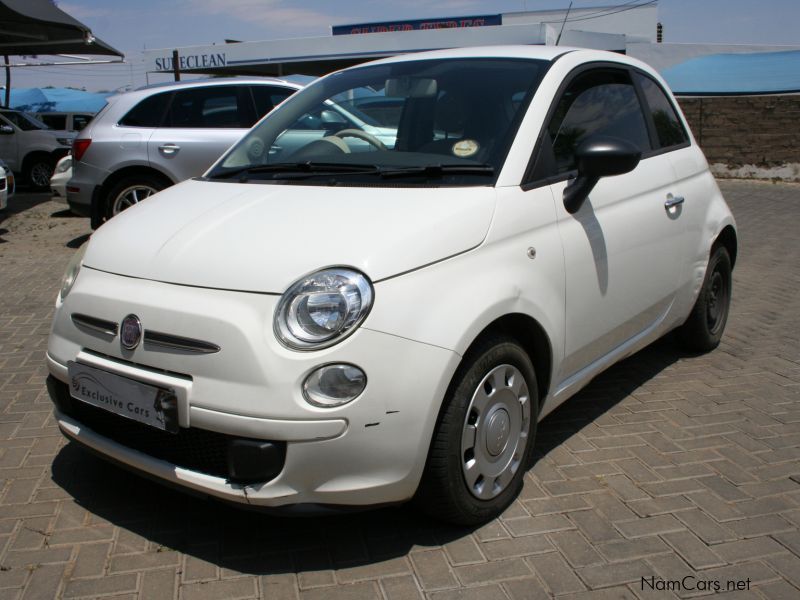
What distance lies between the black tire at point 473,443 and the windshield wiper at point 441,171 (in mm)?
669

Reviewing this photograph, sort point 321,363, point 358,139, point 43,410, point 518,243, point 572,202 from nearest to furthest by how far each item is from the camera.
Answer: point 321,363
point 518,243
point 572,202
point 358,139
point 43,410

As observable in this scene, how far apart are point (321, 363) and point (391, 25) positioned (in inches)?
A: 1388

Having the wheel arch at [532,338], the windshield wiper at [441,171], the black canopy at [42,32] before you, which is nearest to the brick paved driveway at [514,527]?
the wheel arch at [532,338]

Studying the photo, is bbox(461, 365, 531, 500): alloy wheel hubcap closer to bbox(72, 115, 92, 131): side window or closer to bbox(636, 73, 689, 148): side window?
bbox(636, 73, 689, 148): side window

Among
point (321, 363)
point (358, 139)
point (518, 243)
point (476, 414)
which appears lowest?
point (476, 414)

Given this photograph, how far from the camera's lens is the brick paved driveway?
8.61 feet

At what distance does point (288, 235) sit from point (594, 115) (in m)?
1.77

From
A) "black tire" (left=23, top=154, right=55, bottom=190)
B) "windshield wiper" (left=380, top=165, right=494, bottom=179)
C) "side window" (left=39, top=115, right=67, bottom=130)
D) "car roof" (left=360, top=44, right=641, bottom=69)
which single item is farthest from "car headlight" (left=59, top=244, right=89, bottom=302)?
"side window" (left=39, top=115, right=67, bottom=130)

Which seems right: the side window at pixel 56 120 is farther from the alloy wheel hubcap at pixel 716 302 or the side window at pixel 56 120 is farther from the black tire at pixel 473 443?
the black tire at pixel 473 443

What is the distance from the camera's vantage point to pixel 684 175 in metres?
4.29

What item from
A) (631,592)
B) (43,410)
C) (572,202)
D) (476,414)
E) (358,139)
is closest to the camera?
(631,592)

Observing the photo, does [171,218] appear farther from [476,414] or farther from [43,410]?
[43,410]

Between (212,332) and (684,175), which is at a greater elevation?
(684,175)

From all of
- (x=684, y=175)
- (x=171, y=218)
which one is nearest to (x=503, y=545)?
(x=171, y=218)
